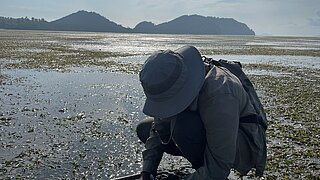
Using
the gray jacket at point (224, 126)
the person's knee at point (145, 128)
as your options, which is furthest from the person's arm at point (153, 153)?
the gray jacket at point (224, 126)

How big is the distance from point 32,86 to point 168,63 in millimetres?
10514

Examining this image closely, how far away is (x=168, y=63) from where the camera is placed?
9.39 ft

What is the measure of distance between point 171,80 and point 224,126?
551 mm

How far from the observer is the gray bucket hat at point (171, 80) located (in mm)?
2873

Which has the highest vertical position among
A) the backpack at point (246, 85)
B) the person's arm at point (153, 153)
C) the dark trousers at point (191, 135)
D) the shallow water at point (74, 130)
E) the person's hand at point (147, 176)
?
the backpack at point (246, 85)

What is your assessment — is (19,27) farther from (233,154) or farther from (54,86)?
(233,154)

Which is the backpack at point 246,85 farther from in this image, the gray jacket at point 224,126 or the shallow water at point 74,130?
the shallow water at point 74,130

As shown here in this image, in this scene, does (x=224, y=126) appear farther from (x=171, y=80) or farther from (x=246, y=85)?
(x=246, y=85)

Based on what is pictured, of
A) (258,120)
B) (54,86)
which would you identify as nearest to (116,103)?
(54,86)

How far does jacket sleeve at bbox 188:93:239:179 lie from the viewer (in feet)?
9.45

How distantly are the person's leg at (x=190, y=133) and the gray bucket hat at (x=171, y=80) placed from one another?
283 mm

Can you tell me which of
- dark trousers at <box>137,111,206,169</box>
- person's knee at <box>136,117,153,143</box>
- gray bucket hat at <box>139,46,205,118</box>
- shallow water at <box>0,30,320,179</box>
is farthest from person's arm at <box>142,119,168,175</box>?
shallow water at <box>0,30,320,179</box>

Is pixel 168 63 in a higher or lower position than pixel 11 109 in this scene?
higher

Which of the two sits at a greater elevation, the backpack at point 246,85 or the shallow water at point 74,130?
the backpack at point 246,85
